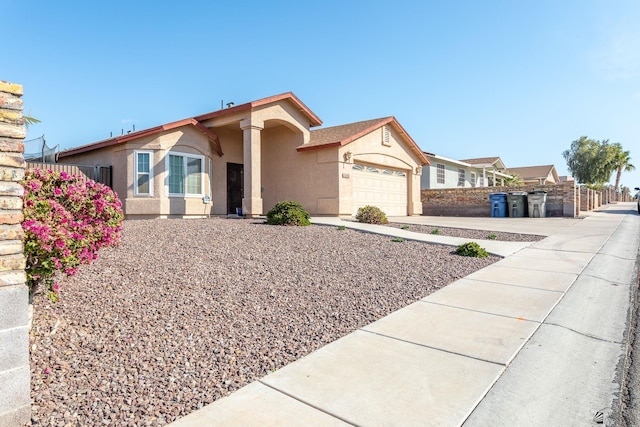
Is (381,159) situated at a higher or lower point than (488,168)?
lower

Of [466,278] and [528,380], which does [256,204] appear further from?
[528,380]

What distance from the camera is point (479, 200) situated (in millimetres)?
22438

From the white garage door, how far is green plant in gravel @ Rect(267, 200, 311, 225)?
16.9 ft

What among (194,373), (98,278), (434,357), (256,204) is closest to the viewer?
(194,373)


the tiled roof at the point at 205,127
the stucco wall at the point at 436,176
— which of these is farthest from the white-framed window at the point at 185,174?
the stucco wall at the point at 436,176

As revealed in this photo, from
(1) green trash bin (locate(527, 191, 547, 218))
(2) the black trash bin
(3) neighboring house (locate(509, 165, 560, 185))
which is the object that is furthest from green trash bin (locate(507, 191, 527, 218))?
(3) neighboring house (locate(509, 165, 560, 185))

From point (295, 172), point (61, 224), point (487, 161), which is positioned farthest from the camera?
point (487, 161)

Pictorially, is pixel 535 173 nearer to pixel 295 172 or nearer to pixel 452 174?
pixel 452 174

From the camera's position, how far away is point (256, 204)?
14586 mm

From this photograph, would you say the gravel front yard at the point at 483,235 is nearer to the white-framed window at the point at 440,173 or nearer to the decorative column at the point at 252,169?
the decorative column at the point at 252,169

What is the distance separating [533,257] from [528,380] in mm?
5998

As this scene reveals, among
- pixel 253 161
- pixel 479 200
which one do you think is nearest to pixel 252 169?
pixel 253 161

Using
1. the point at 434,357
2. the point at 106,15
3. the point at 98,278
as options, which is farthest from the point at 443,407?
the point at 106,15

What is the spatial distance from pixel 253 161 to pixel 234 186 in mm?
3461
